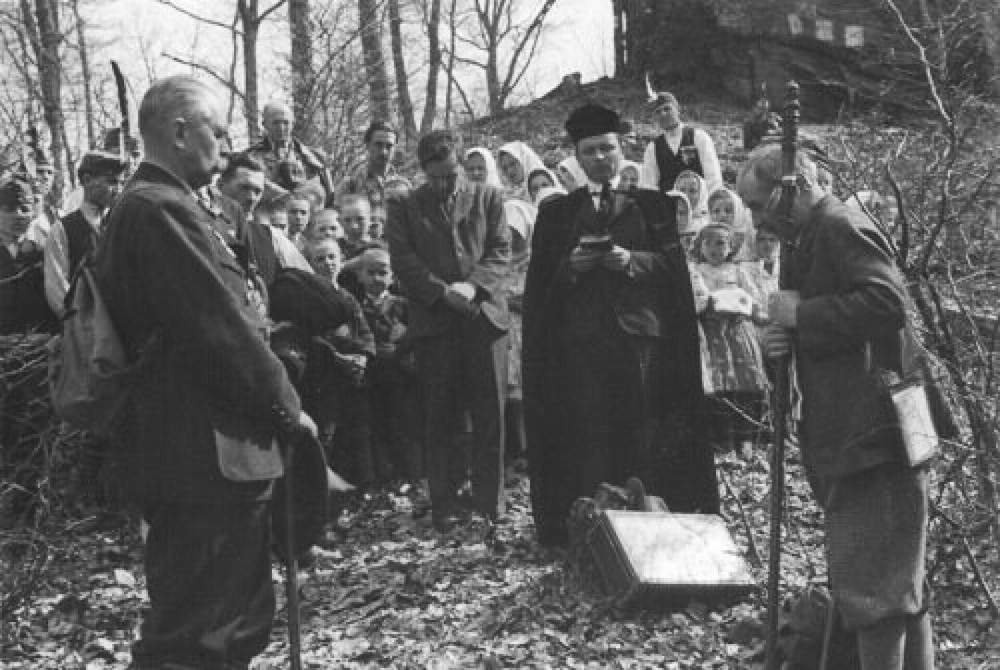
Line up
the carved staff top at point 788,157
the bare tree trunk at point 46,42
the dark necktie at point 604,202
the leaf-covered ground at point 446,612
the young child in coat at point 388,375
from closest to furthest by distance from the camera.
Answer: the carved staff top at point 788,157, the leaf-covered ground at point 446,612, the dark necktie at point 604,202, the young child in coat at point 388,375, the bare tree trunk at point 46,42

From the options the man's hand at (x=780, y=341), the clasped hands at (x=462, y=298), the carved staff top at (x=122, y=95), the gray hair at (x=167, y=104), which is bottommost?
the man's hand at (x=780, y=341)

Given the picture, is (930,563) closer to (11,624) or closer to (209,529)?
(209,529)

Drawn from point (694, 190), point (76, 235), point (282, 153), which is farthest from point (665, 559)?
point (694, 190)

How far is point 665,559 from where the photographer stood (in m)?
6.64

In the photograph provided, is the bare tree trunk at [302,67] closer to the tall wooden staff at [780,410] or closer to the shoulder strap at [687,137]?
the shoulder strap at [687,137]

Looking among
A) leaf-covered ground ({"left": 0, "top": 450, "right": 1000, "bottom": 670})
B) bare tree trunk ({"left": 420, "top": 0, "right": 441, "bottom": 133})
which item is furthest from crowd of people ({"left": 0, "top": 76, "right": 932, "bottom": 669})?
bare tree trunk ({"left": 420, "top": 0, "right": 441, "bottom": 133})

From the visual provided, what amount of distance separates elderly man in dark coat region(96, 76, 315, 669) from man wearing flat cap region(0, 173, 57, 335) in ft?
11.6

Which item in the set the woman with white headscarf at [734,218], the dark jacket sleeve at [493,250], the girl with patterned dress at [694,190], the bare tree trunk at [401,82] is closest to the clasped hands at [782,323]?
the dark jacket sleeve at [493,250]

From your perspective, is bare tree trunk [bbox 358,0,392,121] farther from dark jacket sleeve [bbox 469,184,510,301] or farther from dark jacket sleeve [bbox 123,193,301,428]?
dark jacket sleeve [bbox 123,193,301,428]

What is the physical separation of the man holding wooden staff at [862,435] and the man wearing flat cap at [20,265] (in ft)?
15.7

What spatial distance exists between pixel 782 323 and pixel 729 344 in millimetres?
4782

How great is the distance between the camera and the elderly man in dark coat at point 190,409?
4391mm

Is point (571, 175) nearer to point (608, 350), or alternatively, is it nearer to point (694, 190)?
point (694, 190)

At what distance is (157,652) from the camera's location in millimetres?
4461
